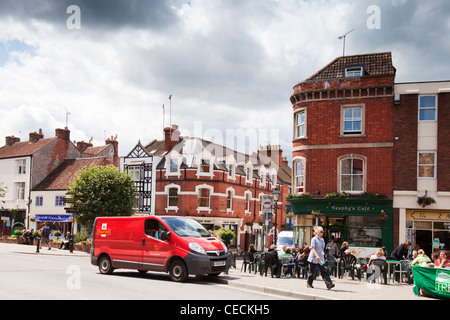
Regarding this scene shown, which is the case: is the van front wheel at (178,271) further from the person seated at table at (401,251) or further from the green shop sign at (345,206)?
the green shop sign at (345,206)

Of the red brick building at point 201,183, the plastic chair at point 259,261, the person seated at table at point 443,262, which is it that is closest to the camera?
the person seated at table at point 443,262

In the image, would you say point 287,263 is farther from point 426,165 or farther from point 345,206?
point 426,165

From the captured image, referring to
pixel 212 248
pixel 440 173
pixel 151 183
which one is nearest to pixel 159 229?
pixel 212 248

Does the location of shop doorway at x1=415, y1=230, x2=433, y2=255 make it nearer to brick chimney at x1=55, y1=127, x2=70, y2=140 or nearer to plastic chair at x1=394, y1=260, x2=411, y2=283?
plastic chair at x1=394, y1=260, x2=411, y2=283

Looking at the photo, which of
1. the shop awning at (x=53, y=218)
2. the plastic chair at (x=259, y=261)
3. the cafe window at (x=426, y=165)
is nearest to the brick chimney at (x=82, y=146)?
the shop awning at (x=53, y=218)

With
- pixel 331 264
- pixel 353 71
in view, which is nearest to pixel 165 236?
pixel 331 264

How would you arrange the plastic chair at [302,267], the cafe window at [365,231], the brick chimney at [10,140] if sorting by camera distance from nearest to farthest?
the plastic chair at [302,267]
the cafe window at [365,231]
the brick chimney at [10,140]

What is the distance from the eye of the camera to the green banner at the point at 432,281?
1248 centimetres

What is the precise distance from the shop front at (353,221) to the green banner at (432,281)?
11.0m

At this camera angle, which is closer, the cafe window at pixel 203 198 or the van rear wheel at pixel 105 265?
the van rear wheel at pixel 105 265

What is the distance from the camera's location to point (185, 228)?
15.5m

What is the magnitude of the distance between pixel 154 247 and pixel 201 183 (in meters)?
26.3

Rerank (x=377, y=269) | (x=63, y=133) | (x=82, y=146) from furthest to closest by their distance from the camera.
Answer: (x=82, y=146) → (x=63, y=133) → (x=377, y=269)
